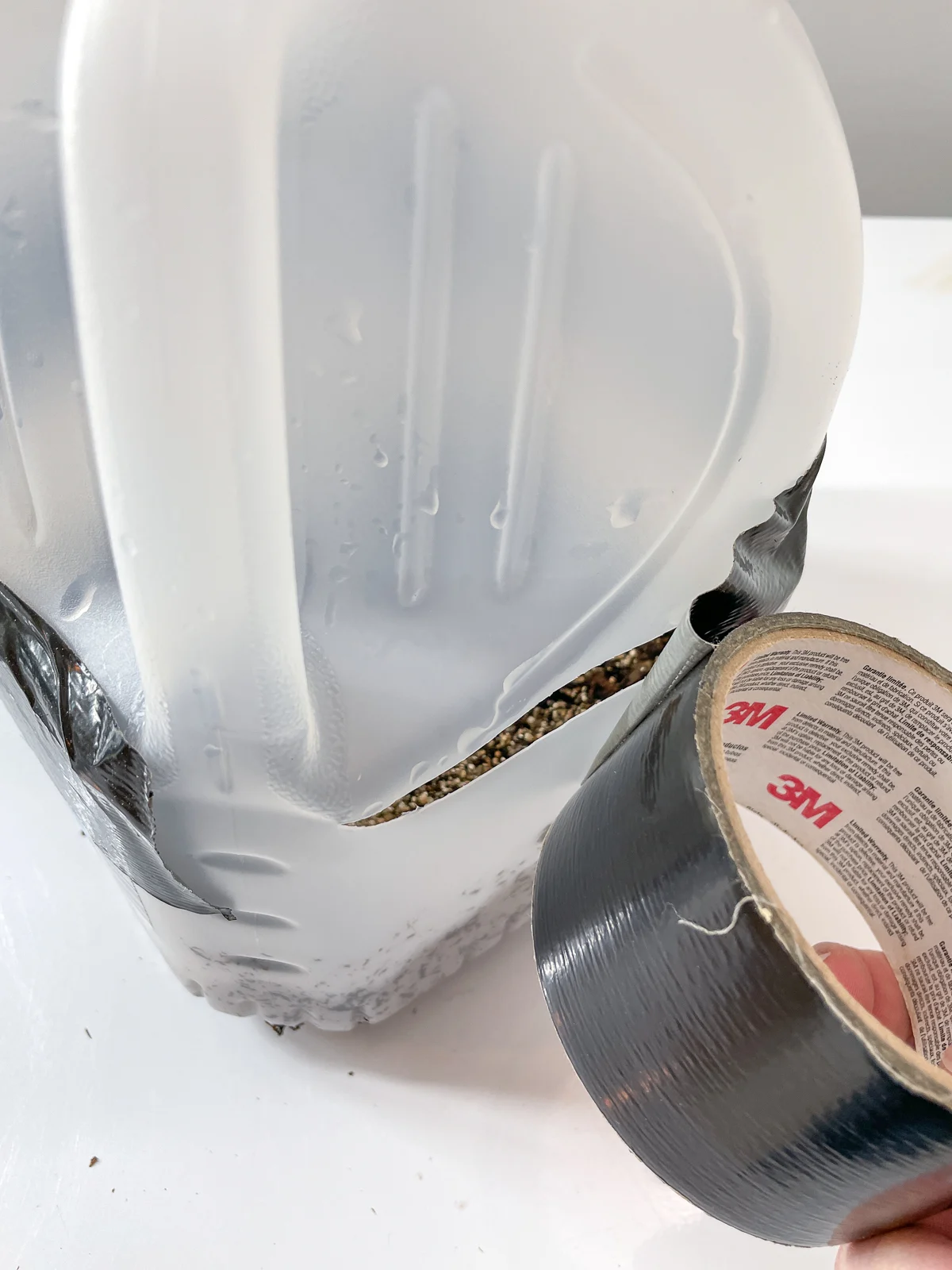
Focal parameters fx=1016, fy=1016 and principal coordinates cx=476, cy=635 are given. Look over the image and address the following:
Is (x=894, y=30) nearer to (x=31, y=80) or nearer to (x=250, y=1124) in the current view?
(x=31, y=80)

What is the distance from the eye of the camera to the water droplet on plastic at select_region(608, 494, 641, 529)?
14.3 inches

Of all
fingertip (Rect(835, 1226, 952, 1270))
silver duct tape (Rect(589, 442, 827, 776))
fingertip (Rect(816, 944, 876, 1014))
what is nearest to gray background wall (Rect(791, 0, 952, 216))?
silver duct tape (Rect(589, 442, 827, 776))

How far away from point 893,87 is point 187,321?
3.13 feet

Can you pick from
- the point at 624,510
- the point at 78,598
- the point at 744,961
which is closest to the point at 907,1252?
the point at 744,961

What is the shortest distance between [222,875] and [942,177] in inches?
41.3

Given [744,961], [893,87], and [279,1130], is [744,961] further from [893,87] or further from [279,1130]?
[893,87]

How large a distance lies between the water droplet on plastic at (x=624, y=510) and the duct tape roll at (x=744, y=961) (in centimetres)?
7

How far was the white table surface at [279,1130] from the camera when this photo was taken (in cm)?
46

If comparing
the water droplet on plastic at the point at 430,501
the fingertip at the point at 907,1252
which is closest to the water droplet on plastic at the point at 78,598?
the water droplet on plastic at the point at 430,501

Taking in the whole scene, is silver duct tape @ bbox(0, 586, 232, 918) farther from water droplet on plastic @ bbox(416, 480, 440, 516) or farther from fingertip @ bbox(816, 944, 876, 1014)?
fingertip @ bbox(816, 944, 876, 1014)

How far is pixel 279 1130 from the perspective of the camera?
1.62 feet

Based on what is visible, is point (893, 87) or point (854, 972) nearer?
point (854, 972)

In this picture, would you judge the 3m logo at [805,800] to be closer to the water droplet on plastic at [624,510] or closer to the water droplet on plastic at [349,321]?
the water droplet on plastic at [624,510]

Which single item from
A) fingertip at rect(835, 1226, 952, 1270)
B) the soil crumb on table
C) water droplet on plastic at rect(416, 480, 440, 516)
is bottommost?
fingertip at rect(835, 1226, 952, 1270)
